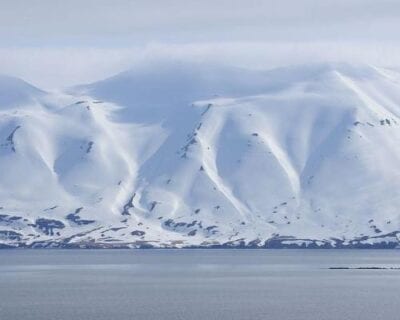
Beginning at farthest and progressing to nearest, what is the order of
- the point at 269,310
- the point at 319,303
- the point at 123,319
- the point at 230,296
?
the point at 230,296, the point at 319,303, the point at 269,310, the point at 123,319

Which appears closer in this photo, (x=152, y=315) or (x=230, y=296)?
(x=152, y=315)

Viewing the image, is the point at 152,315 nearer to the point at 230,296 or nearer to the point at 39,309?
the point at 39,309

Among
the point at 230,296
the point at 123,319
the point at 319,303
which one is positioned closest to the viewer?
the point at 123,319

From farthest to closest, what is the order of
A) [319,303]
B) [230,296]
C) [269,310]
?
[230,296], [319,303], [269,310]

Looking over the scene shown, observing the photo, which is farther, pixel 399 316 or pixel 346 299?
pixel 346 299

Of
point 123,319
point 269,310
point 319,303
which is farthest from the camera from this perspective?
point 319,303

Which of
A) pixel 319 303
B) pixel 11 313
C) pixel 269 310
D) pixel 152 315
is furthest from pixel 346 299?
pixel 11 313

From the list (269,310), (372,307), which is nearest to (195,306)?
(269,310)

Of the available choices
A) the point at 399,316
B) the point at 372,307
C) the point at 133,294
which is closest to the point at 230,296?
the point at 133,294

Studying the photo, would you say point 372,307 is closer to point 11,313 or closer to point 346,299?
point 346,299
